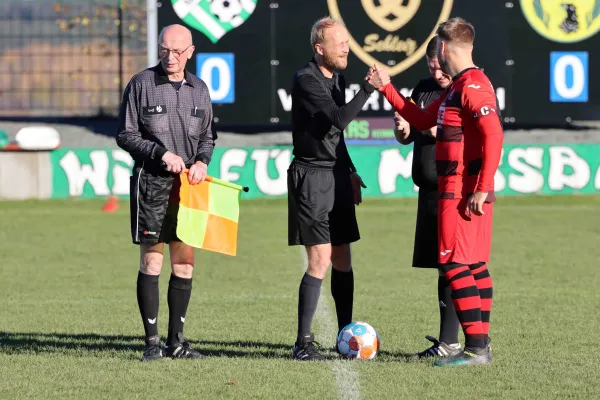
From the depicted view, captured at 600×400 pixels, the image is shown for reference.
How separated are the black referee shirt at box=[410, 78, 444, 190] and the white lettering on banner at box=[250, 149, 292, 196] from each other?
39.9 ft

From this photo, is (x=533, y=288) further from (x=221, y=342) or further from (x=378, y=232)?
(x=378, y=232)

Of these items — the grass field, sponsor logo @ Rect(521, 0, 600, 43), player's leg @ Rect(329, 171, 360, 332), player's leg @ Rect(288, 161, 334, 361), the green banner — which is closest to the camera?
the grass field

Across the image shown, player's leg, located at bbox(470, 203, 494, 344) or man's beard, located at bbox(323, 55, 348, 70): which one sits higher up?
man's beard, located at bbox(323, 55, 348, 70)

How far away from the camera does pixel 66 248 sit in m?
13.9

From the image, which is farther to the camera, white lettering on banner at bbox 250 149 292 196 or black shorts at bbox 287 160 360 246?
white lettering on banner at bbox 250 149 292 196

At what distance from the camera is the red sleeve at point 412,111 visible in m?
6.86

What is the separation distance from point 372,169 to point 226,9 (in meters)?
3.58

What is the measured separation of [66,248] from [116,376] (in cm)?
768

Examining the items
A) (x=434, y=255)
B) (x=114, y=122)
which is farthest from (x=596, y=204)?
(x=434, y=255)

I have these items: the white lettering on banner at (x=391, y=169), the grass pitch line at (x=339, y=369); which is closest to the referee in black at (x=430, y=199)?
the grass pitch line at (x=339, y=369)

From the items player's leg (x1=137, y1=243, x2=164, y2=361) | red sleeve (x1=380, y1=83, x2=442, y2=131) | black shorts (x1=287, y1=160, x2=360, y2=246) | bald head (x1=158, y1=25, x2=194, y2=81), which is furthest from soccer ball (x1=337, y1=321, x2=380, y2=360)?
bald head (x1=158, y1=25, x2=194, y2=81)

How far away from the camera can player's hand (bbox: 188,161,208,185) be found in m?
6.97

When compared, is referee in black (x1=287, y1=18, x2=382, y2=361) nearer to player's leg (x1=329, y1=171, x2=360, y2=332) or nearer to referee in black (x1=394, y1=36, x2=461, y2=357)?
player's leg (x1=329, y1=171, x2=360, y2=332)

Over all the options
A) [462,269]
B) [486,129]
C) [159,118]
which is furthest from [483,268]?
[159,118]
